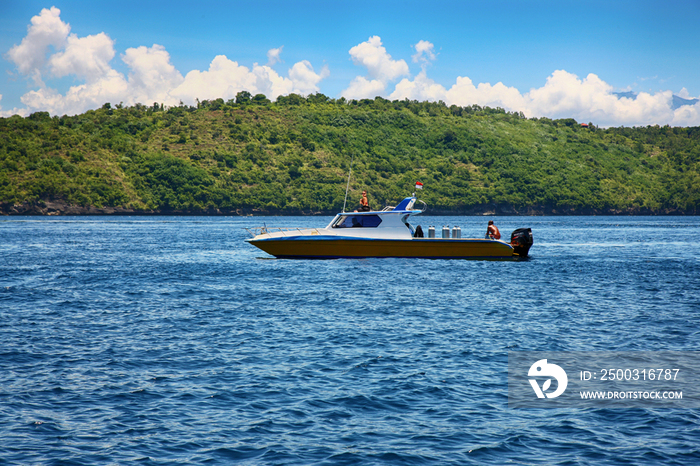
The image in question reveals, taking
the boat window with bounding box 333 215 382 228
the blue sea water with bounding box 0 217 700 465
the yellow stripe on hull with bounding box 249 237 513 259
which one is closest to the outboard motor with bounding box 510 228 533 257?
the yellow stripe on hull with bounding box 249 237 513 259

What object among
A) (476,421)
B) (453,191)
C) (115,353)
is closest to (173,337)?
(115,353)

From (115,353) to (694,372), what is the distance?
48.1ft

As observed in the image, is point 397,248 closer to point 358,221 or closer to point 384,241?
point 384,241

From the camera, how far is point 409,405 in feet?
40.1

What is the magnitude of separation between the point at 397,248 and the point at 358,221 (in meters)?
2.90

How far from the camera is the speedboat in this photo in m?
36.6

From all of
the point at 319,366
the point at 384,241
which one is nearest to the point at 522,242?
the point at 384,241

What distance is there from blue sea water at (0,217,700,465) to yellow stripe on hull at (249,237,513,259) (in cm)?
333

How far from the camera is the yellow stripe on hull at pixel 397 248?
120 ft

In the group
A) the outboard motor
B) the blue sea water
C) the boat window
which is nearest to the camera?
the blue sea water

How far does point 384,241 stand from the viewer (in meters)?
36.6

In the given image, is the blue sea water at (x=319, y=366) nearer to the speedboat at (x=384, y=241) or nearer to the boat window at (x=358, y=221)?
the speedboat at (x=384, y=241)

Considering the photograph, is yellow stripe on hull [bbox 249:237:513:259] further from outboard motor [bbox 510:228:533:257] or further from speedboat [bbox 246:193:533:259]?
outboard motor [bbox 510:228:533:257]

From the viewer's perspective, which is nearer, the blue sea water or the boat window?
the blue sea water
